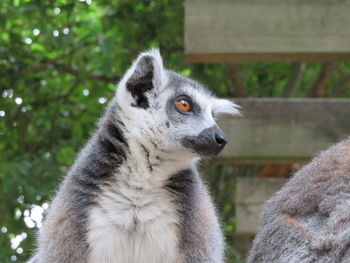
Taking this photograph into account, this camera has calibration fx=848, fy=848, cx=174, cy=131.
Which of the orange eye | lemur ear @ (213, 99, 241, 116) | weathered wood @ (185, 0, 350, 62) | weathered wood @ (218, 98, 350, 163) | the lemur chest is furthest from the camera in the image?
weathered wood @ (218, 98, 350, 163)

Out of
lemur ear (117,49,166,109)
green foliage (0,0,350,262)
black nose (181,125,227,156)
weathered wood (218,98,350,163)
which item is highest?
lemur ear (117,49,166,109)

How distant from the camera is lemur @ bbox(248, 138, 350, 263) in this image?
4.41 m

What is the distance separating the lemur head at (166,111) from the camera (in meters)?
4.71

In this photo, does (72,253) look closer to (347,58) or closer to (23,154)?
(347,58)

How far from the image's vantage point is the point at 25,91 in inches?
309

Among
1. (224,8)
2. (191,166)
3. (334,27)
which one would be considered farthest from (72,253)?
(334,27)

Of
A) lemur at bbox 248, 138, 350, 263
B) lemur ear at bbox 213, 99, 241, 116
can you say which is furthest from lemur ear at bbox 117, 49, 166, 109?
lemur at bbox 248, 138, 350, 263

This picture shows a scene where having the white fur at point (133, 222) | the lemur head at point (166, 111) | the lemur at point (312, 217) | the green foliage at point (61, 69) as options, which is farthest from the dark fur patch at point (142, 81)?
the green foliage at point (61, 69)

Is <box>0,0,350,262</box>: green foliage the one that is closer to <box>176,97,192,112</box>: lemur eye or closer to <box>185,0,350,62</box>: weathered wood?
<box>185,0,350,62</box>: weathered wood

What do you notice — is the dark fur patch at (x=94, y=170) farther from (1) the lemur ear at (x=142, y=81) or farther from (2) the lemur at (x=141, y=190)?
(1) the lemur ear at (x=142, y=81)

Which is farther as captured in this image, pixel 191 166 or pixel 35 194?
pixel 35 194

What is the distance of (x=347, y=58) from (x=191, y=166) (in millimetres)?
A: 1530

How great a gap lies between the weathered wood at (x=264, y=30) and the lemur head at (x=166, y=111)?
22.3 inches

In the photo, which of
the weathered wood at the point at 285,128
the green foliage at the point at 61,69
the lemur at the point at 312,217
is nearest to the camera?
the lemur at the point at 312,217
